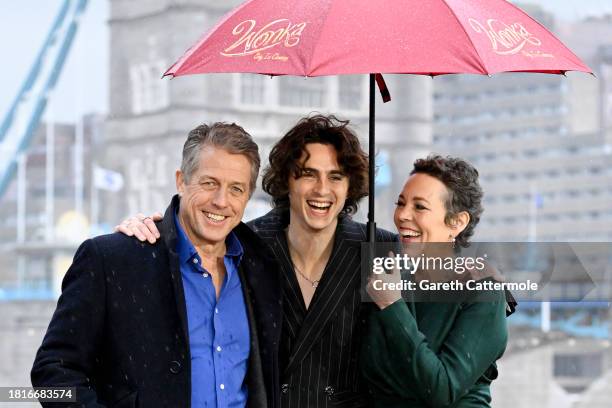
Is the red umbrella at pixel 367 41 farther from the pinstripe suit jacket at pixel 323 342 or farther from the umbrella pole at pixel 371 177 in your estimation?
the pinstripe suit jacket at pixel 323 342

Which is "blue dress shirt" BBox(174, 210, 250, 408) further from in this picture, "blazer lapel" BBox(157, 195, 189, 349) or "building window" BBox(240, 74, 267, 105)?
"building window" BBox(240, 74, 267, 105)

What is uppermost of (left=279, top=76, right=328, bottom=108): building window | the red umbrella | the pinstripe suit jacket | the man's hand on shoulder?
(left=279, top=76, right=328, bottom=108): building window

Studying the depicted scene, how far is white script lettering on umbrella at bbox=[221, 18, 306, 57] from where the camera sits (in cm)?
186

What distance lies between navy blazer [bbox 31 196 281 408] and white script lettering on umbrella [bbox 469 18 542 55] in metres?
0.64

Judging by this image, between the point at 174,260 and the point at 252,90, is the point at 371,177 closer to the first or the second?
the point at 174,260

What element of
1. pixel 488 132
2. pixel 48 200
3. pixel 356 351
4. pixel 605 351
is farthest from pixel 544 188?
pixel 356 351

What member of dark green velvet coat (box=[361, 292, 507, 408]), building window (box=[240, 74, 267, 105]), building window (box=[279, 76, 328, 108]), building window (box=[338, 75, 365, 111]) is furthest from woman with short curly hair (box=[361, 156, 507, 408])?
building window (box=[279, 76, 328, 108])

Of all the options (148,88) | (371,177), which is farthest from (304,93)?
(371,177)

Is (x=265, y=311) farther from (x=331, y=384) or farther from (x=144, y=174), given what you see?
(x=144, y=174)

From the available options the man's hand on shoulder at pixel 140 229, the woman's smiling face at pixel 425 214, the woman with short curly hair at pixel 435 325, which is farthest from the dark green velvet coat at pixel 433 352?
the man's hand on shoulder at pixel 140 229

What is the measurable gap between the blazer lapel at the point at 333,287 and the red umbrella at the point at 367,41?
0.38 m

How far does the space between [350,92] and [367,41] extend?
28.7m

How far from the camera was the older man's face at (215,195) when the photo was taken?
1.75m

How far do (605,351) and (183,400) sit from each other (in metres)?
26.6
